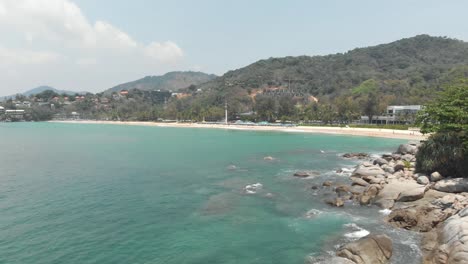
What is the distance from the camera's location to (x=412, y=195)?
85.1 feet

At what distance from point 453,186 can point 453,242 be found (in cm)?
1179

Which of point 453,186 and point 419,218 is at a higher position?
point 453,186

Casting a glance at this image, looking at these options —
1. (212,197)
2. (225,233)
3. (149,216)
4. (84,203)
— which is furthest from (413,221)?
(84,203)

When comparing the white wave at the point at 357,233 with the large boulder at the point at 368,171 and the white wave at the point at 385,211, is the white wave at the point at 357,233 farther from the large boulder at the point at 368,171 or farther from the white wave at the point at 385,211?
the large boulder at the point at 368,171

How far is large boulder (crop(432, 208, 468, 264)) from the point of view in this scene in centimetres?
1551

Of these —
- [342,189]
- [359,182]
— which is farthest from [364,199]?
[359,182]

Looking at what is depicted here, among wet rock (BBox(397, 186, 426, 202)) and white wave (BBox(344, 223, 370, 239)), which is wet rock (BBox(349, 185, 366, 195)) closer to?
wet rock (BBox(397, 186, 426, 202))

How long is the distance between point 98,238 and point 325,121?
120371mm

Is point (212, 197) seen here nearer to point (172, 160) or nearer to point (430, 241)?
point (430, 241)

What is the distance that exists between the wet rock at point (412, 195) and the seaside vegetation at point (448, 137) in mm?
6458

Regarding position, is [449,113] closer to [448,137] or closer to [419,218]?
[448,137]

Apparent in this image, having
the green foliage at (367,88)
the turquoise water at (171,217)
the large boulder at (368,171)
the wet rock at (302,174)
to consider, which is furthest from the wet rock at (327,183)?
the green foliage at (367,88)

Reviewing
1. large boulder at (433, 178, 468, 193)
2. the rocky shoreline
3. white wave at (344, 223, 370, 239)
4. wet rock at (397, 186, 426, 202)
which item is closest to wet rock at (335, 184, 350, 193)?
the rocky shoreline

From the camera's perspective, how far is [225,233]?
21.7 m
